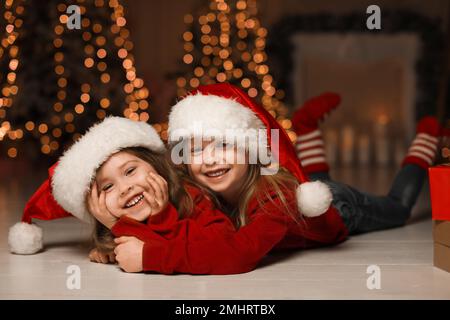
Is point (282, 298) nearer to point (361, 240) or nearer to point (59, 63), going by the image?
point (361, 240)

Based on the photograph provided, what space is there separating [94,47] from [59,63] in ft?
0.97

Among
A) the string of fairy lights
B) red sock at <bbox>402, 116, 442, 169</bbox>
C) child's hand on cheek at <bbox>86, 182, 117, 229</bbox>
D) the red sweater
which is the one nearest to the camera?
the red sweater

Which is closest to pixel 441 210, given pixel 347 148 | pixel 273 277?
pixel 273 277

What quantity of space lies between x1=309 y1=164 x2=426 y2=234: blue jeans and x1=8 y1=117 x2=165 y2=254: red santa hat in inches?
30.0

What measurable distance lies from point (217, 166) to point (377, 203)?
89 cm

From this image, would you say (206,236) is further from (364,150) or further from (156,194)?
(364,150)

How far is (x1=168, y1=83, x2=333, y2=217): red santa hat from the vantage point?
79.2 inches

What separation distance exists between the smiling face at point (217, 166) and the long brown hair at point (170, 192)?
0.07 meters

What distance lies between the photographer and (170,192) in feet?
6.68

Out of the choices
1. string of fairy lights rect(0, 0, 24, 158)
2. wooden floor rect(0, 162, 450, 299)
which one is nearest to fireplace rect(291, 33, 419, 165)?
string of fairy lights rect(0, 0, 24, 158)

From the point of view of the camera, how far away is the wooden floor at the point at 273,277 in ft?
5.49

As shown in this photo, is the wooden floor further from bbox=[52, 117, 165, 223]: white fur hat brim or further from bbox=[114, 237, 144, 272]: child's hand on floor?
bbox=[52, 117, 165, 223]: white fur hat brim

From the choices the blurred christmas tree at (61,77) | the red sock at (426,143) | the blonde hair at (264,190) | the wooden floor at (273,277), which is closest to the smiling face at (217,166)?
the blonde hair at (264,190)
